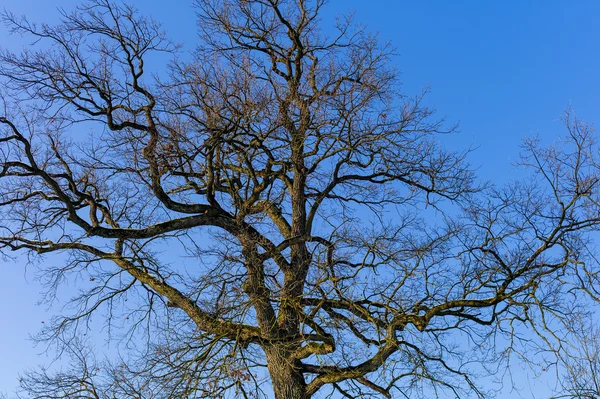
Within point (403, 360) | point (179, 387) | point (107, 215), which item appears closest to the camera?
point (179, 387)

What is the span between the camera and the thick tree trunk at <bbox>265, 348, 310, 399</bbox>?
29.6 ft

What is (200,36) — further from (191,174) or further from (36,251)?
(36,251)

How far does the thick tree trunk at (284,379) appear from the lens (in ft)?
29.6

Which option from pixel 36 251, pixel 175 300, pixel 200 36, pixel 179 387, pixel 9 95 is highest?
pixel 200 36

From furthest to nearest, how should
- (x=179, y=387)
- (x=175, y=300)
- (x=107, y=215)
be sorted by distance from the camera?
(x=107, y=215), (x=175, y=300), (x=179, y=387)

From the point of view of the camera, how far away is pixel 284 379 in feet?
29.8

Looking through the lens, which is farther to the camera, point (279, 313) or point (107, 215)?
point (107, 215)

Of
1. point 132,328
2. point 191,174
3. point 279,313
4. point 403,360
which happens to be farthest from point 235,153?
point 403,360

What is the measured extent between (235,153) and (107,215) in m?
2.49

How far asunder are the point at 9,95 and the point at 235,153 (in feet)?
11.3

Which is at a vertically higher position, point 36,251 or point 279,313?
point 36,251

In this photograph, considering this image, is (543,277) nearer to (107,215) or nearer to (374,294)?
(374,294)

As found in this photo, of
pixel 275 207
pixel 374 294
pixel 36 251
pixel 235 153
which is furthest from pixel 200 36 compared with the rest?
pixel 374 294

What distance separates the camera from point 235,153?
32.2 feet
